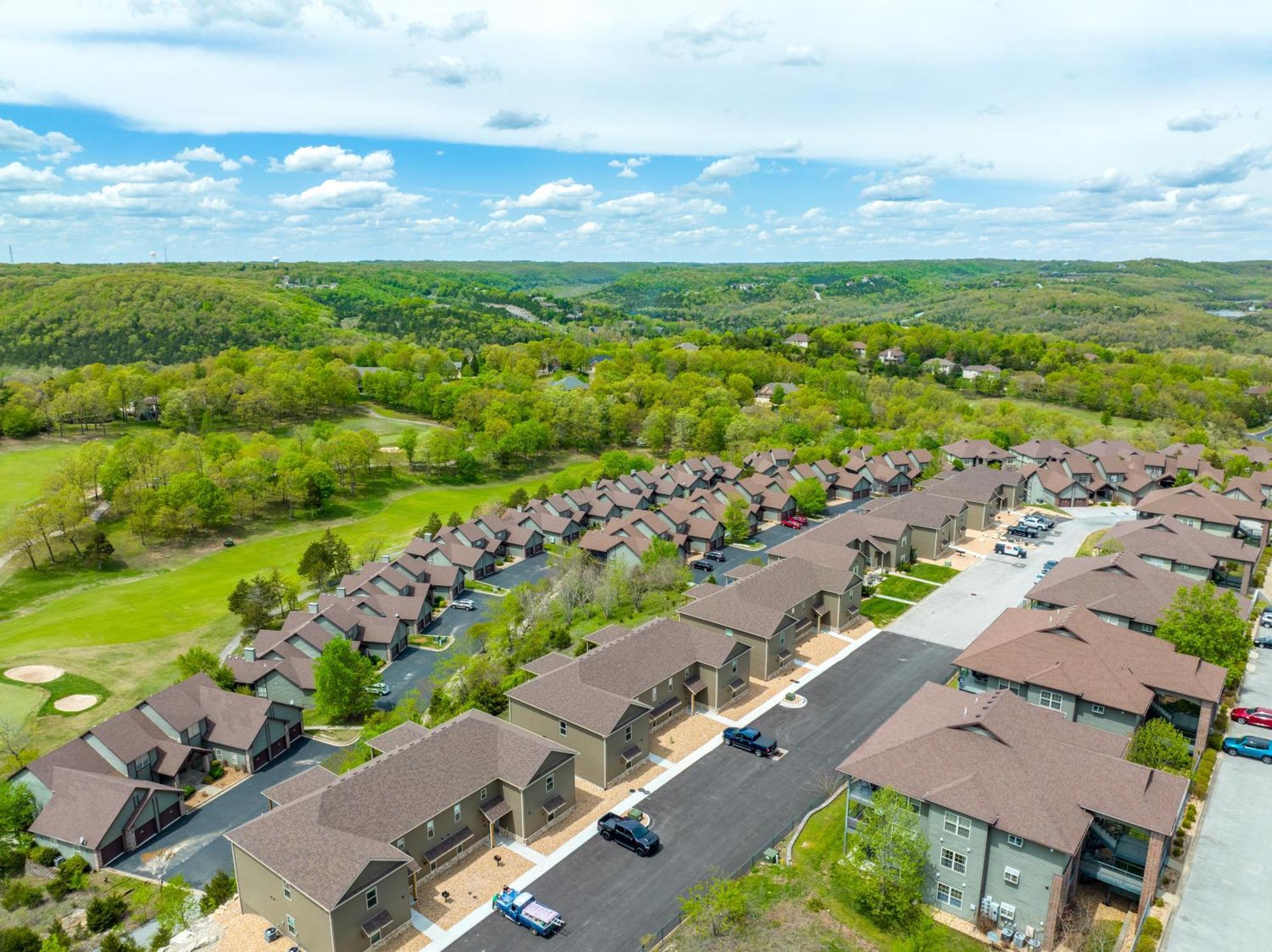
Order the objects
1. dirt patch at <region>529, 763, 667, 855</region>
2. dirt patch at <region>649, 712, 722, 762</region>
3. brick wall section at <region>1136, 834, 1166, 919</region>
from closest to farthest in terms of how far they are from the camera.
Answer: brick wall section at <region>1136, 834, 1166, 919</region> → dirt patch at <region>529, 763, 667, 855</region> → dirt patch at <region>649, 712, 722, 762</region>

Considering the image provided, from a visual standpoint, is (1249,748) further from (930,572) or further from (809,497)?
(809,497)

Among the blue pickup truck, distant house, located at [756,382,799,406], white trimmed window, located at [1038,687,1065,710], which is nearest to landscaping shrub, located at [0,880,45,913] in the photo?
the blue pickup truck

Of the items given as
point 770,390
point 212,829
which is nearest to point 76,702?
point 212,829

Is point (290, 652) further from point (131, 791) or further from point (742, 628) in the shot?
point (742, 628)

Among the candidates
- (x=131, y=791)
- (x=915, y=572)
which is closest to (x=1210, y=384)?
(x=915, y=572)

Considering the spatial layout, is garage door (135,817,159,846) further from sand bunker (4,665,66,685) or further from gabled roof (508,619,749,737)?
sand bunker (4,665,66,685)

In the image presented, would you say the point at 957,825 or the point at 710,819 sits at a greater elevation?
the point at 957,825
